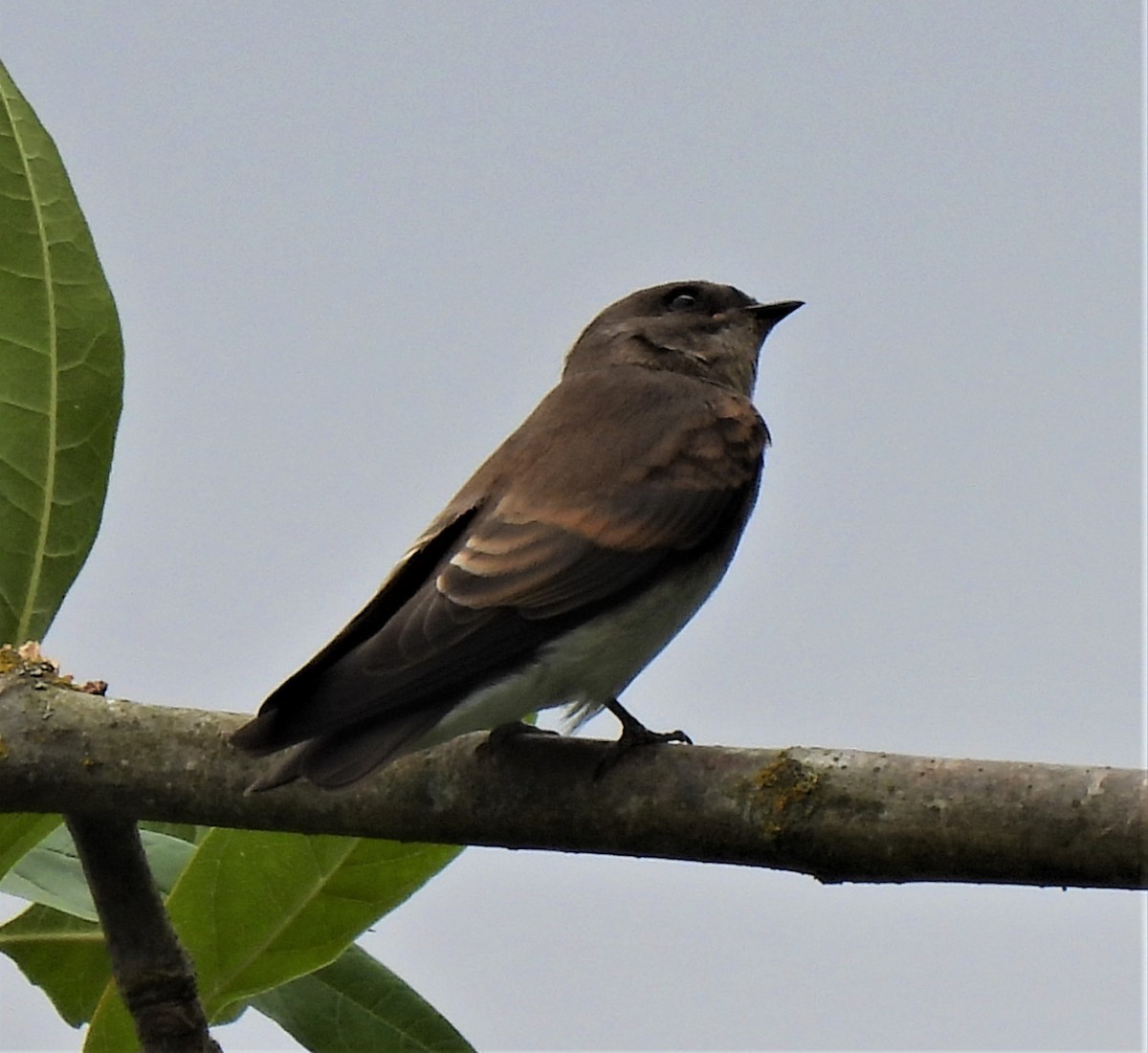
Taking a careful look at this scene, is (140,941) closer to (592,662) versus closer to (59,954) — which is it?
(59,954)

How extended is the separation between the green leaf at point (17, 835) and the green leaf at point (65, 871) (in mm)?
57

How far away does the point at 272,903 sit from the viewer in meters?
3.21

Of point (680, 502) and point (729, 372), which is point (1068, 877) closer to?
point (680, 502)

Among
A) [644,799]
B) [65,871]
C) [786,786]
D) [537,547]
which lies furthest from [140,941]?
[537,547]

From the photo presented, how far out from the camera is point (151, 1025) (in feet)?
9.25

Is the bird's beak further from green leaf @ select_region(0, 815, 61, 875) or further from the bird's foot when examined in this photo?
green leaf @ select_region(0, 815, 61, 875)

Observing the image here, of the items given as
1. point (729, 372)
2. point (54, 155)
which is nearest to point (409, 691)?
point (54, 155)

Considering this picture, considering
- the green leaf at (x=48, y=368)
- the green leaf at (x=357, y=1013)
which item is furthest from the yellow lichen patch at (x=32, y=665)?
the green leaf at (x=357, y=1013)

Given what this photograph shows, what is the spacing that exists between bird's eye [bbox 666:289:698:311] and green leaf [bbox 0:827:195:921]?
2.58 metres

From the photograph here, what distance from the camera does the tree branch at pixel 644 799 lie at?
7.72 feet

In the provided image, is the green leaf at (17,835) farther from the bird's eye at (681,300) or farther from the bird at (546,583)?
the bird's eye at (681,300)

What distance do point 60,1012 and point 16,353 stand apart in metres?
1.18

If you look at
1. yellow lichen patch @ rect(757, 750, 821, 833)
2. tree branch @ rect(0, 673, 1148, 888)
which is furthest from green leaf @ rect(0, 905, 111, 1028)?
yellow lichen patch @ rect(757, 750, 821, 833)

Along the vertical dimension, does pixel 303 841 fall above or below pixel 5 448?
below
